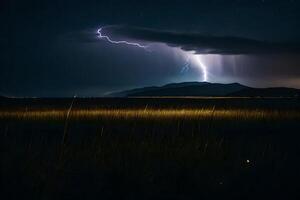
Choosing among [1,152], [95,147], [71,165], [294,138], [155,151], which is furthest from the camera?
[294,138]

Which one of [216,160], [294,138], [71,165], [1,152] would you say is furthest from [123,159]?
[294,138]

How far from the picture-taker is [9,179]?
770cm

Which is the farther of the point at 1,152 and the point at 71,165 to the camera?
the point at 1,152

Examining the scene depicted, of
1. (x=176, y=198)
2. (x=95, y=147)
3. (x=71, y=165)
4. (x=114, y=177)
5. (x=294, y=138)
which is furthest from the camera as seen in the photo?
(x=294, y=138)

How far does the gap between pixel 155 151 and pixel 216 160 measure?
4.85 ft

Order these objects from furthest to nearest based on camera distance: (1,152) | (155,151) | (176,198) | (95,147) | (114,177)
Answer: (95,147) < (155,151) < (1,152) < (114,177) < (176,198)

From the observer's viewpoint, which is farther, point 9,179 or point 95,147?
point 95,147

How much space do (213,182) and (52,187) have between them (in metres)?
2.21

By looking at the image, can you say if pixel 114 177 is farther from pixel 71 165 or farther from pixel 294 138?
pixel 294 138

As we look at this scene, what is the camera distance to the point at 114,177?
7.85m

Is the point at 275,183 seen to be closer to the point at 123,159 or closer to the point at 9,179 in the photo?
the point at 123,159

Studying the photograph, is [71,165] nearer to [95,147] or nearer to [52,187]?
[52,187]

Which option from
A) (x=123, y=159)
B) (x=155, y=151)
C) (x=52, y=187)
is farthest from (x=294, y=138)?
(x=52, y=187)

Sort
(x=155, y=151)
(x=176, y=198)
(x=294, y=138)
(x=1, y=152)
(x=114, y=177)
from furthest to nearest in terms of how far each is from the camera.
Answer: (x=294, y=138) → (x=155, y=151) → (x=1, y=152) → (x=114, y=177) → (x=176, y=198)
